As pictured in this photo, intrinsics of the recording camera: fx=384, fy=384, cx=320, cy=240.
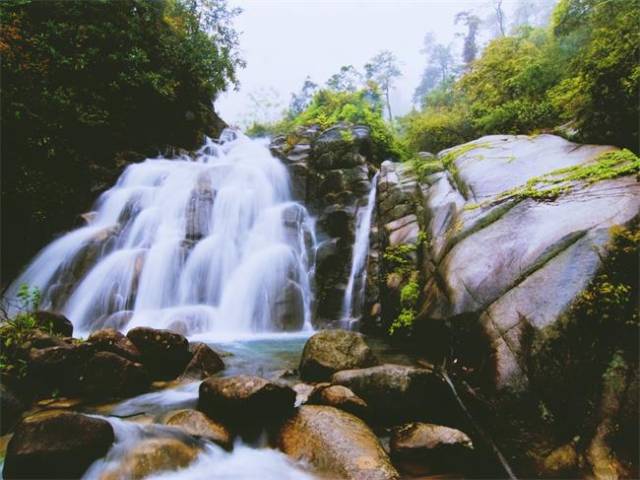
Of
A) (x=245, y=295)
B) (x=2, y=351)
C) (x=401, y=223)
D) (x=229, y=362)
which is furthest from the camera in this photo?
(x=245, y=295)

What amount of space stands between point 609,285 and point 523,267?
0.93m

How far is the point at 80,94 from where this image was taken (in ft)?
41.5

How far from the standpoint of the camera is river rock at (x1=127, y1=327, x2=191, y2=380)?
18.7 ft

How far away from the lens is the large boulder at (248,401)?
4.30 m

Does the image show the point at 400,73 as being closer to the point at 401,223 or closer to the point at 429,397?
the point at 401,223

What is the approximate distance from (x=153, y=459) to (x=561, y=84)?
10368mm

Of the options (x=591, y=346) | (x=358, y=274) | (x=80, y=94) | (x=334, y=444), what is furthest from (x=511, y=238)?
(x=80, y=94)

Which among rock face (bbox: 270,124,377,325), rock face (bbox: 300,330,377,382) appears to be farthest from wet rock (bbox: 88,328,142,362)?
rock face (bbox: 270,124,377,325)

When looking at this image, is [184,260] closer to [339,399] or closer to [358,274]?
[358,274]

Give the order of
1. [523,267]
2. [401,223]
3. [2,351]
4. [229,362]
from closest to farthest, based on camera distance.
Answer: [523,267], [2,351], [229,362], [401,223]

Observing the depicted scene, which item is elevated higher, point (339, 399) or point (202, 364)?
point (202, 364)

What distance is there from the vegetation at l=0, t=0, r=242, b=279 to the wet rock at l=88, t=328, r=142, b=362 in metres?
7.62

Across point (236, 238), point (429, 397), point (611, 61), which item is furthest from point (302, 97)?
point (429, 397)

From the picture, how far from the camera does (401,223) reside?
30.4ft
